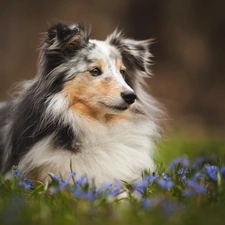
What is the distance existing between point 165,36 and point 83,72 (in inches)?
313

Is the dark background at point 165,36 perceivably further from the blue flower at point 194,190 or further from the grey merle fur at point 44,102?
the blue flower at point 194,190

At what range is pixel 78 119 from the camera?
4.13m

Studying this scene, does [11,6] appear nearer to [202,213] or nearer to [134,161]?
[134,161]

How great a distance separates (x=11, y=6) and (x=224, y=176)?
9.30m

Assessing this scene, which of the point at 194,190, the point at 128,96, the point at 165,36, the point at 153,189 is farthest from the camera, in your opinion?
the point at 165,36

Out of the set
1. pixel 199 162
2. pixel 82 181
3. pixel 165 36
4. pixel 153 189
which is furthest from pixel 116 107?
pixel 165 36

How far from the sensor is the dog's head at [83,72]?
4.15 metres

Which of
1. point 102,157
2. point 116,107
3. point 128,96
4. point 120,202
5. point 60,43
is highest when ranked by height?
point 60,43

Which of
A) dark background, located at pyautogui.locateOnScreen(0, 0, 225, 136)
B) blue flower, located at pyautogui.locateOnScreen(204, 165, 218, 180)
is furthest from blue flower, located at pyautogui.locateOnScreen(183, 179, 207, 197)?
dark background, located at pyautogui.locateOnScreen(0, 0, 225, 136)

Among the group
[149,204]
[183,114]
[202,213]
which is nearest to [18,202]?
[149,204]

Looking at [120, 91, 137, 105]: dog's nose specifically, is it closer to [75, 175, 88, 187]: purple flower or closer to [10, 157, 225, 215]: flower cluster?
[10, 157, 225, 215]: flower cluster

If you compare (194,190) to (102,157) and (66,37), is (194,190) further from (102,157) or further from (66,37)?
(66,37)

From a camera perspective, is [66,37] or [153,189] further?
[66,37]

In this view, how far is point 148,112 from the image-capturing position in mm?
4617
